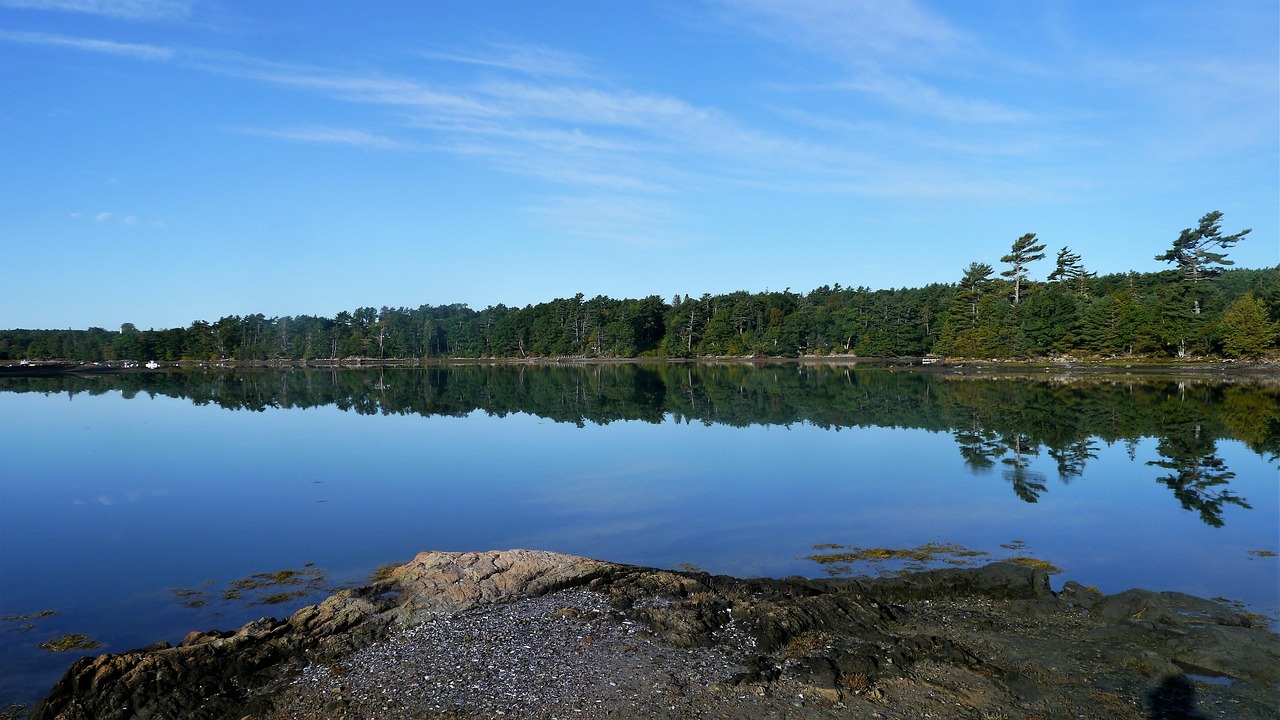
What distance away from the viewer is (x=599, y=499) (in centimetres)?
1898

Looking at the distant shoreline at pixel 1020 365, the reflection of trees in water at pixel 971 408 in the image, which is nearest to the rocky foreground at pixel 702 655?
the reflection of trees in water at pixel 971 408

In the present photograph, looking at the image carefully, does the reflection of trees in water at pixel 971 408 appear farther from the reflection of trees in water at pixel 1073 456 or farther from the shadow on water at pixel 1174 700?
the shadow on water at pixel 1174 700

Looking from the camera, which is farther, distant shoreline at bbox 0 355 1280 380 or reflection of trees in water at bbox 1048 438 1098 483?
distant shoreline at bbox 0 355 1280 380

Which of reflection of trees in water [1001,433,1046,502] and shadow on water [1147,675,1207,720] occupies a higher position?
shadow on water [1147,675,1207,720]

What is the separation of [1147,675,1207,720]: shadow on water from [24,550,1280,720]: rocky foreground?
0.07ft

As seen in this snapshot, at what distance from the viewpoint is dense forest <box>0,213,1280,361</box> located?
234 feet

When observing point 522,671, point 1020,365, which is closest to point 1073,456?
point 522,671

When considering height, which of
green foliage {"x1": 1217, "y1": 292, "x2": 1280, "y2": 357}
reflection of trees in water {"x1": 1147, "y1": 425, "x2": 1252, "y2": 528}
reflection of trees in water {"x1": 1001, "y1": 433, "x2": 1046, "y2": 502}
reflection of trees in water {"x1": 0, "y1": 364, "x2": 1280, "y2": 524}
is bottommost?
reflection of trees in water {"x1": 1147, "y1": 425, "x2": 1252, "y2": 528}

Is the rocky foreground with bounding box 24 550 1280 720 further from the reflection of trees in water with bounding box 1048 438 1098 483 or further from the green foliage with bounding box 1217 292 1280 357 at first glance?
the green foliage with bounding box 1217 292 1280 357

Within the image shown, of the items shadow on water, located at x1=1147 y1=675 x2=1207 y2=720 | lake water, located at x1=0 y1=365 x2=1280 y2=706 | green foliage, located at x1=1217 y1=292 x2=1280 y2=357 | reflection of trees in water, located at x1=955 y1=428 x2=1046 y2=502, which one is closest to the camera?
shadow on water, located at x1=1147 y1=675 x2=1207 y2=720

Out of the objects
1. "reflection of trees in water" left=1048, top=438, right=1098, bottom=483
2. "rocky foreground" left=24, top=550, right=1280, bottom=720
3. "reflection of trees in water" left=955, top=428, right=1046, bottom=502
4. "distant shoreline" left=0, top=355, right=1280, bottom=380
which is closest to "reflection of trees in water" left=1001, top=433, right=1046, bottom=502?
"reflection of trees in water" left=955, top=428, right=1046, bottom=502

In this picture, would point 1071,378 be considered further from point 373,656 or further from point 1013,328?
point 373,656

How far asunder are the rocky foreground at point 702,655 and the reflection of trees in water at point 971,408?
30.9ft

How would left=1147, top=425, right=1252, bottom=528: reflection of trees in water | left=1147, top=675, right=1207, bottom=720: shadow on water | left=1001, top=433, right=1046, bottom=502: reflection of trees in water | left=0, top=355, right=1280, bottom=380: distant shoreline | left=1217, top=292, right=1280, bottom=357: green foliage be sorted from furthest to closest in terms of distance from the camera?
left=1217, top=292, right=1280, bottom=357: green foliage, left=0, top=355, right=1280, bottom=380: distant shoreline, left=1001, top=433, right=1046, bottom=502: reflection of trees in water, left=1147, top=425, right=1252, bottom=528: reflection of trees in water, left=1147, top=675, right=1207, bottom=720: shadow on water
